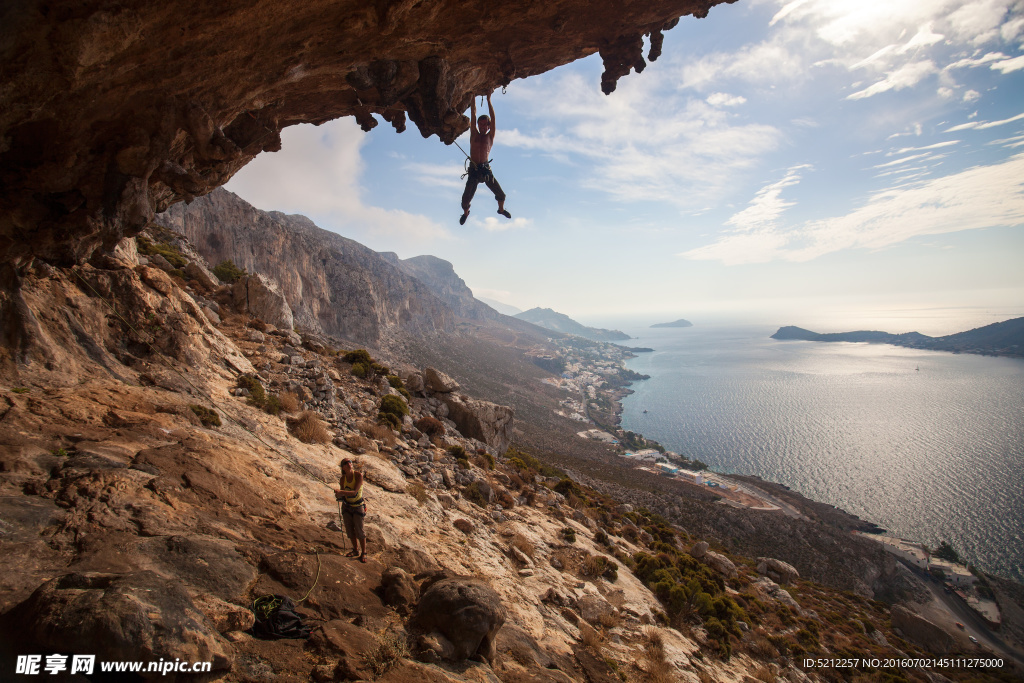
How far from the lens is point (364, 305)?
83062mm

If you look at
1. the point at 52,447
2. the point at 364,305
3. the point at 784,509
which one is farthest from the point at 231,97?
the point at 364,305

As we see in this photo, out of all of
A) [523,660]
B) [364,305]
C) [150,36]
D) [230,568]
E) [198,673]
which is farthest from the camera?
[364,305]

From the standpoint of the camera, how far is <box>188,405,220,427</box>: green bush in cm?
926

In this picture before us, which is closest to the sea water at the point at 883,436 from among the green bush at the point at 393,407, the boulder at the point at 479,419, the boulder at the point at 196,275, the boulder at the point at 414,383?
the boulder at the point at 479,419

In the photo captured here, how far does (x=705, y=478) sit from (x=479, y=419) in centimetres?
5637

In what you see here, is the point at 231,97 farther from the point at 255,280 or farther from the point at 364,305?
the point at 364,305

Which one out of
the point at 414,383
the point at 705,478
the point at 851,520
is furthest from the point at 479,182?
the point at 851,520

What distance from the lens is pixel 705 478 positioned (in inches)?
2458

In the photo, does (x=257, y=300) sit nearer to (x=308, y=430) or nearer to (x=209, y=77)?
(x=308, y=430)

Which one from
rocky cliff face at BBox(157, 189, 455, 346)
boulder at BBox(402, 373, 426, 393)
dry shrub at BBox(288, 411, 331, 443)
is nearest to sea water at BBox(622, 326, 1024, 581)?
boulder at BBox(402, 373, 426, 393)

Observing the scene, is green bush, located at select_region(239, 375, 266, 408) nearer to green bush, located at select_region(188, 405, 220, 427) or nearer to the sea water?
green bush, located at select_region(188, 405, 220, 427)

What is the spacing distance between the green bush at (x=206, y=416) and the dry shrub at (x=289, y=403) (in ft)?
8.71

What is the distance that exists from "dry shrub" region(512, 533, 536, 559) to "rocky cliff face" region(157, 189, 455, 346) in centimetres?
4566

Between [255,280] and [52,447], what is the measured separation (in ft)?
55.0
